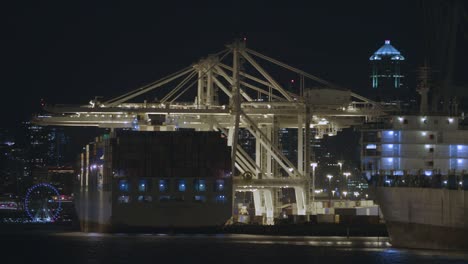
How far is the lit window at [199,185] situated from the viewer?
395 feet

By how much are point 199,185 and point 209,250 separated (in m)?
31.7

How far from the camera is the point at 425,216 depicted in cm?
8050

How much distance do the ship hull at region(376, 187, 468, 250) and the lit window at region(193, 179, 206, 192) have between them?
35095mm

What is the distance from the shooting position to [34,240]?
361 ft

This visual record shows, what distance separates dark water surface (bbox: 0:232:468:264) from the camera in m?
79.5

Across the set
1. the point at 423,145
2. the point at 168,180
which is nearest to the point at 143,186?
the point at 168,180

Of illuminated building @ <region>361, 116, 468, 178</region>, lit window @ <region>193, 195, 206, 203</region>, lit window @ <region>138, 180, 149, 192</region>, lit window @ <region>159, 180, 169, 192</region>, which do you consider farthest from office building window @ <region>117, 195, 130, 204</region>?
illuminated building @ <region>361, 116, 468, 178</region>

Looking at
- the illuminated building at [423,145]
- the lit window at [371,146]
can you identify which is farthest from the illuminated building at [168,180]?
the illuminated building at [423,145]

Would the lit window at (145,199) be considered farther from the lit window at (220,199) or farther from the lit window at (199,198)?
the lit window at (220,199)

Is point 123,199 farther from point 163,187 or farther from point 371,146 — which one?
point 371,146

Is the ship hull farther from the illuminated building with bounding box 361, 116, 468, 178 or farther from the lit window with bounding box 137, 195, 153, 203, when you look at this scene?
the lit window with bounding box 137, 195, 153, 203

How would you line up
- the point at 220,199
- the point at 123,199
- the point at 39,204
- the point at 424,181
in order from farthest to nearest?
the point at 39,204, the point at 220,199, the point at 123,199, the point at 424,181

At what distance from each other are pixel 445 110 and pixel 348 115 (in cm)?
2721

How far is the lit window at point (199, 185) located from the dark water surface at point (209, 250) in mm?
8829
